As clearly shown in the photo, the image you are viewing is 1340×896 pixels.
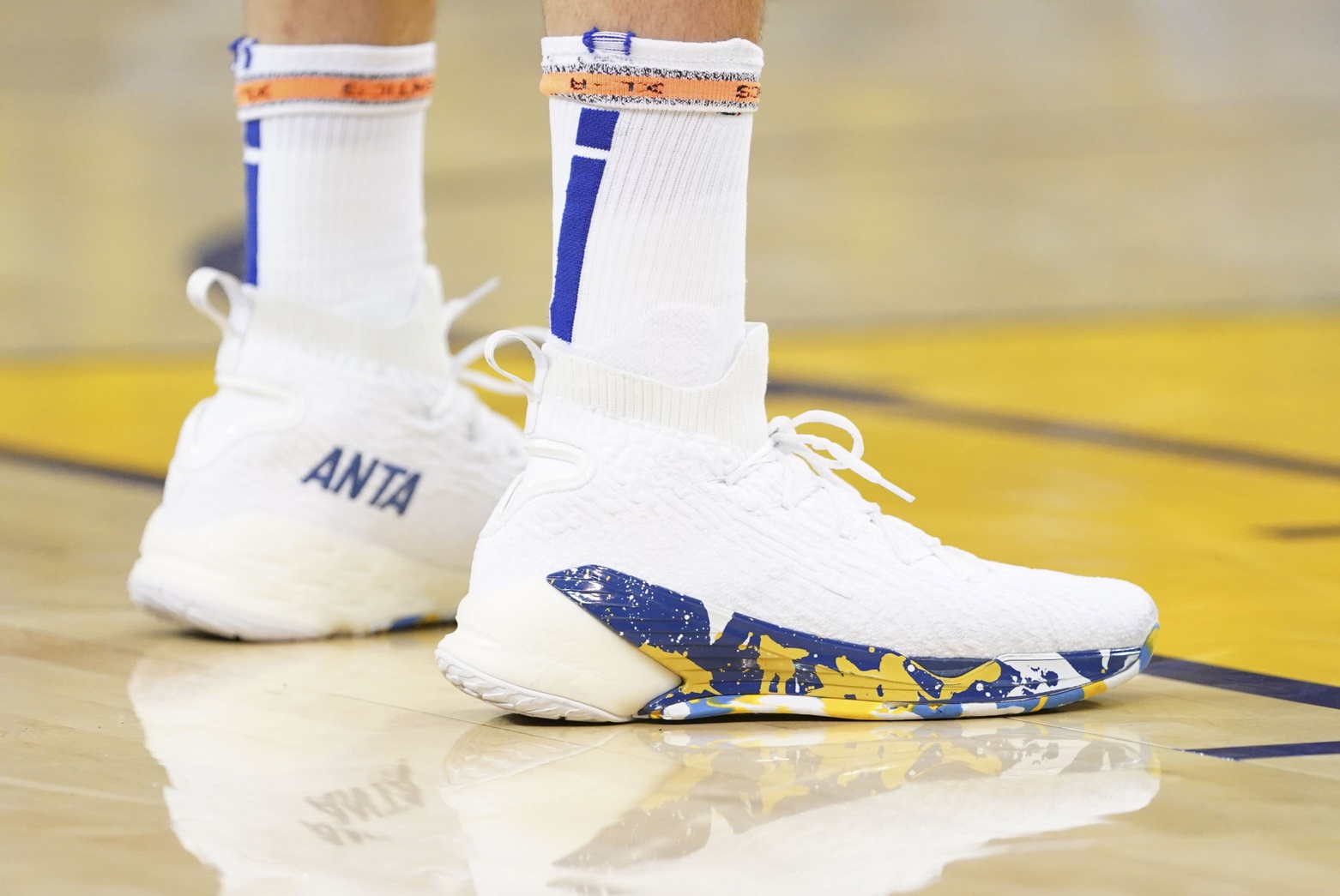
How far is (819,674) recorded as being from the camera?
1.02 meters

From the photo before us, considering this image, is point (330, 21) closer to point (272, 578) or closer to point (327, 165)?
point (327, 165)

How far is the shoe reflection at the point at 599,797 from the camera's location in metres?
0.76

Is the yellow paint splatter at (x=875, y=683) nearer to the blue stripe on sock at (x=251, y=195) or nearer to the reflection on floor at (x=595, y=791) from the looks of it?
the reflection on floor at (x=595, y=791)

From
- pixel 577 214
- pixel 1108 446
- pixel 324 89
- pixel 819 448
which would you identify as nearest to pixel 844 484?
pixel 819 448

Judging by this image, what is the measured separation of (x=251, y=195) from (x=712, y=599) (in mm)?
516

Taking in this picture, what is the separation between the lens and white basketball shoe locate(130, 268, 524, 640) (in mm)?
1210

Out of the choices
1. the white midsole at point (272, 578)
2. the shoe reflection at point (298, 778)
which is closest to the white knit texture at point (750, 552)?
the shoe reflection at point (298, 778)

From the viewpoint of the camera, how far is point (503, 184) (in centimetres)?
446

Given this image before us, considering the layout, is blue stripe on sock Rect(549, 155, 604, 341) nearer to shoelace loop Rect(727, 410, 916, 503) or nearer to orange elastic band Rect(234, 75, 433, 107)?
shoelace loop Rect(727, 410, 916, 503)

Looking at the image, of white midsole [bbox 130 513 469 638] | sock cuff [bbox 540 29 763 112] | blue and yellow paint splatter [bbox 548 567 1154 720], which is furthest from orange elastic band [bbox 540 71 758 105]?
white midsole [bbox 130 513 469 638]

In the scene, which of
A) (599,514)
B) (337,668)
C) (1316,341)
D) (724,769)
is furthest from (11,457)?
(1316,341)

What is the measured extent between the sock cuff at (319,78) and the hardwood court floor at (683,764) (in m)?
0.39

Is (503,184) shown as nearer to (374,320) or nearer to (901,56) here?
(901,56)

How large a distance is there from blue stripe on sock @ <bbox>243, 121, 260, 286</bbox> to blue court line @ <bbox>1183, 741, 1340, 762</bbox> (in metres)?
0.74
